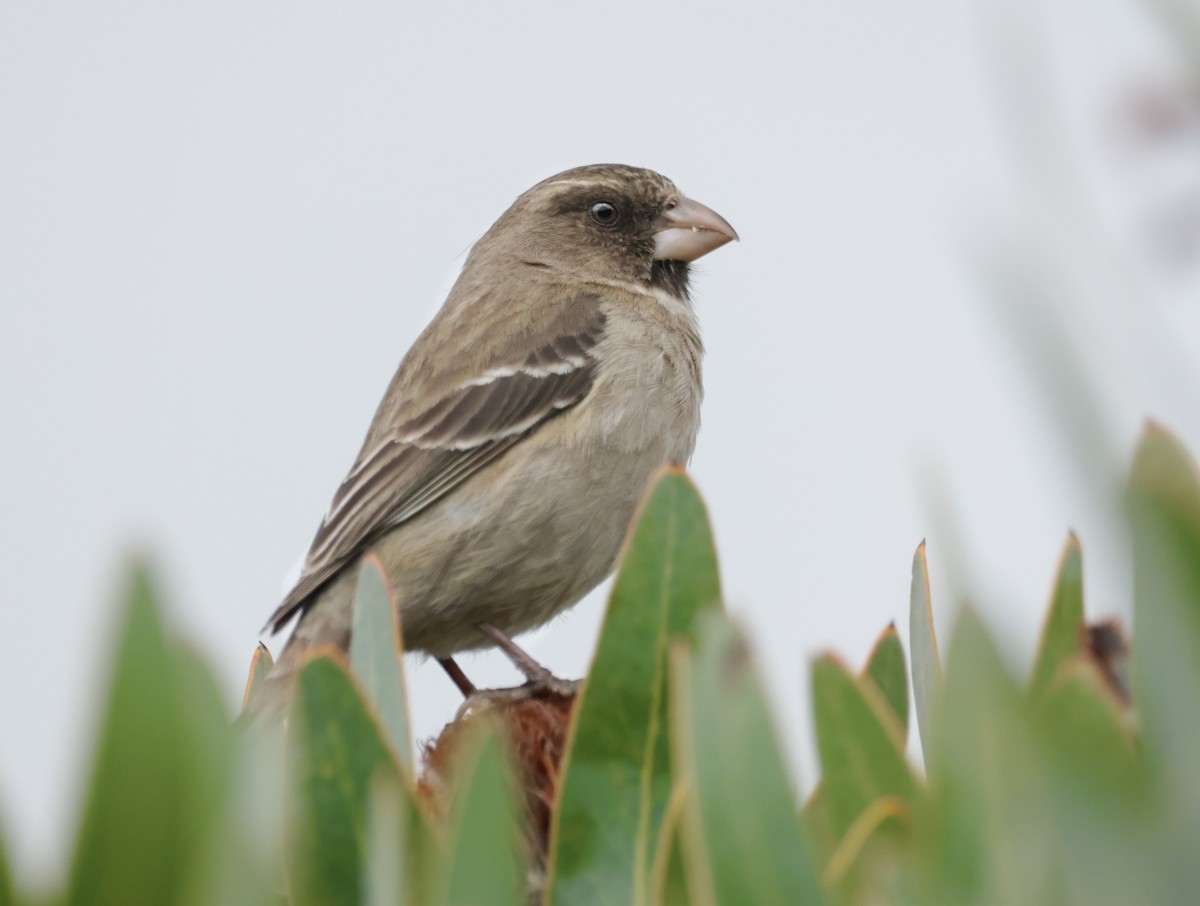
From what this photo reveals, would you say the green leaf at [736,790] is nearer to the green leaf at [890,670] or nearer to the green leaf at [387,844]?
the green leaf at [387,844]

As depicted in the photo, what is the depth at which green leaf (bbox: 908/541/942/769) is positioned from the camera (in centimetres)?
157

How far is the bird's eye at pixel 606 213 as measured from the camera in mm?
5285

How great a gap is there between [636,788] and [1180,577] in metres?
0.62

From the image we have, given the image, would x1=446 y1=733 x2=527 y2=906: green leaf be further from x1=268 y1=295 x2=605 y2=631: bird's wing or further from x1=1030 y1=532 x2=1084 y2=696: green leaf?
x1=268 y1=295 x2=605 y2=631: bird's wing

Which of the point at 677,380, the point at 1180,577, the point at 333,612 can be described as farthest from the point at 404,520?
A: the point at 1180,577

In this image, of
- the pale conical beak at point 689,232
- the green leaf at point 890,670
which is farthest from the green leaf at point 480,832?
the pale conical beak at point 689,232

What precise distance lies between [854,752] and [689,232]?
401cm

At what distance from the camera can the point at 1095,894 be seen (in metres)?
0.83

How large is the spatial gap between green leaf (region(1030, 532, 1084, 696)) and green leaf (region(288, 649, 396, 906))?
632 millimetres

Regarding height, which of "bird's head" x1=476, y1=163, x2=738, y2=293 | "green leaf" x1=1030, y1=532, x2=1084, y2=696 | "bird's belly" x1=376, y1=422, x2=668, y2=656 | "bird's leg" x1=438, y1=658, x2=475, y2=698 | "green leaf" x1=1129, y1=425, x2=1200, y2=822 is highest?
"bird's head" x1=476, y1=163, x2=738, y2=293

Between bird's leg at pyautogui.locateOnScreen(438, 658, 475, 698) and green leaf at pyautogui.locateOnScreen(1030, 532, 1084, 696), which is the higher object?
green leaf at pyautogui.locateOnScreen(1030, 532, 1084, 696)

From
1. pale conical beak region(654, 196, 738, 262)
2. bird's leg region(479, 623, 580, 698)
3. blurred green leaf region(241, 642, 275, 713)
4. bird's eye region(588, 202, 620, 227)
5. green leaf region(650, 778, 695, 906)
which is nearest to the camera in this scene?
green leaf region(650, 778, 695, 906)

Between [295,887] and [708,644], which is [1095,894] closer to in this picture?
[708,644]

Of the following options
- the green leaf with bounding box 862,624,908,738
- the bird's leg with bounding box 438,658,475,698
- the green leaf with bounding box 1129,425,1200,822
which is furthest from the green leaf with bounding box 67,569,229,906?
the bird's leg with bounding box 438,658,475,698
